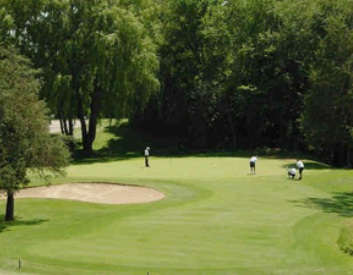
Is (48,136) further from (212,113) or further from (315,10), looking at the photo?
(212,113)

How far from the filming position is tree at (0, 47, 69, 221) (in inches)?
1188

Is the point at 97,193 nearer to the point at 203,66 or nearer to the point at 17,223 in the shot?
the point at 17,223

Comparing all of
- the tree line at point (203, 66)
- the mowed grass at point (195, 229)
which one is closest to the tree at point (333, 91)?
the tree line at point (203, 66)

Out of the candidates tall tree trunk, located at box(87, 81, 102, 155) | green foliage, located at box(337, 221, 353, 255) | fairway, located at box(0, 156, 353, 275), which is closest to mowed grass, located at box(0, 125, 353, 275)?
fairway, located at box(0, 156, 353, 275)

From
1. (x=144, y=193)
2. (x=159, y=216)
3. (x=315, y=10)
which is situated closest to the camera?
(x=159, y=216)

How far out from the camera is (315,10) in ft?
216

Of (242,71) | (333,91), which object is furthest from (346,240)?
(242,71)

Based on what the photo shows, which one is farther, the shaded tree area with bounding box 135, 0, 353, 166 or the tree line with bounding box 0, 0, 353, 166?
the shaded tree area with bounding box 135, 0, 353, 166

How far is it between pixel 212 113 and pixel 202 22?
1282 cm

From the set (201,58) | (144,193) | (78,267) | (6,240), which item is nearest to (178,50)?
(201,58)

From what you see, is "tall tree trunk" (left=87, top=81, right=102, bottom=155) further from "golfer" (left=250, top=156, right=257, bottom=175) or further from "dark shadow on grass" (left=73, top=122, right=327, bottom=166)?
"golfer" (left=250, top=156, right=257, bottom=175)

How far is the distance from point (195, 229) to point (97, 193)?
592 inches

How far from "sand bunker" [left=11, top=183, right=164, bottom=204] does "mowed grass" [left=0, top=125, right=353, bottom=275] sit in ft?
4.50

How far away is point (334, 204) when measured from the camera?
3766cm
